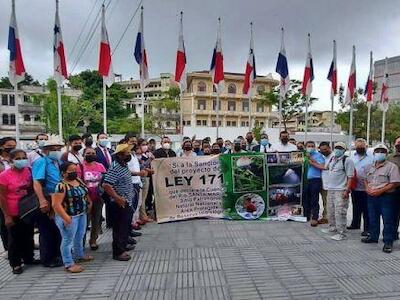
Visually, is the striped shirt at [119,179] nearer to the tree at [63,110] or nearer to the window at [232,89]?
the tree at [63,110]

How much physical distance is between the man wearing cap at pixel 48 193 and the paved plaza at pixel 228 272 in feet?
0.82

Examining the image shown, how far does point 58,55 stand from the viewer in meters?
11.2

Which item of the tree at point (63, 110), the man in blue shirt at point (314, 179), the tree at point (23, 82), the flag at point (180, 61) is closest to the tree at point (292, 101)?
the tree at point (63, 110)

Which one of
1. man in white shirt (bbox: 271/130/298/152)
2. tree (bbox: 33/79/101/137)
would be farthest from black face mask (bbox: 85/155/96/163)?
tree (bbox: 33/79/101/137)

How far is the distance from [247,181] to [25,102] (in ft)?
176

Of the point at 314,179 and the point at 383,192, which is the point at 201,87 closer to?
the point at 314,179

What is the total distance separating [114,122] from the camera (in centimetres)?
5059

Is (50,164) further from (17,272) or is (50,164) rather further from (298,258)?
(298,258)

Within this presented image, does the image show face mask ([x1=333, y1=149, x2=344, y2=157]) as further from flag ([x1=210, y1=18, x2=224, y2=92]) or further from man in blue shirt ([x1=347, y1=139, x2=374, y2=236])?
flag ([x1=210, y1=18, x2=224, y2=92])

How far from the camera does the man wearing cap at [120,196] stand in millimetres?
5305

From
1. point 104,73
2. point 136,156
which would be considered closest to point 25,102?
point 104,73

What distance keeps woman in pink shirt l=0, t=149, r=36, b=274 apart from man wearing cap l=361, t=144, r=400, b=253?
203 inches

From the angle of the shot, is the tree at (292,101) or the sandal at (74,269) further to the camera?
the tree at (292,101)

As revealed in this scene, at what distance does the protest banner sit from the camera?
8008mm
